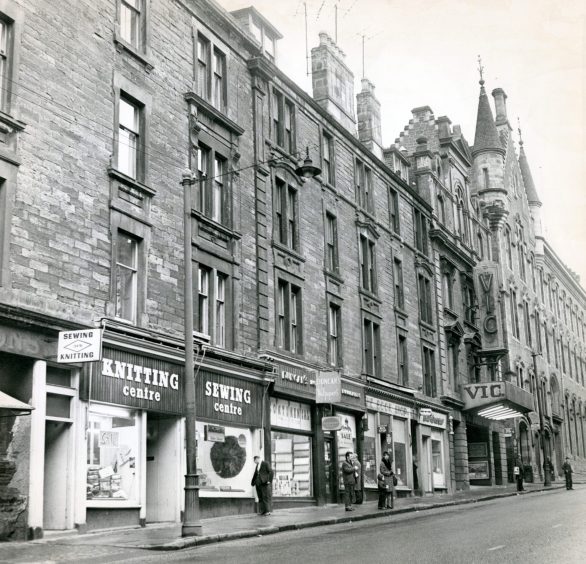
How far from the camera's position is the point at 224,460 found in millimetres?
23781

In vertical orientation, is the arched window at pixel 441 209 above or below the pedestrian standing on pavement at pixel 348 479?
above

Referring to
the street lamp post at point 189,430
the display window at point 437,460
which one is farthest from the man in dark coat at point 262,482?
the display window at point 437,460

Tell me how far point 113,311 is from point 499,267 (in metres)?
36.9

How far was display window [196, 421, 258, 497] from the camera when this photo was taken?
2283 cm

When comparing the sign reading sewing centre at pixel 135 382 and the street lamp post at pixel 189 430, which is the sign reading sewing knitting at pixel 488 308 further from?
the street lamp post at pixel 189 430

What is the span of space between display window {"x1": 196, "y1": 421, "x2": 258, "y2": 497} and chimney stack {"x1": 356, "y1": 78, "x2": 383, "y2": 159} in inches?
736

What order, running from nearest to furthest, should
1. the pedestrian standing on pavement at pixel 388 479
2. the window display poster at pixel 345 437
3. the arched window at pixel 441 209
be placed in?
the pedestrian standing on pavement at pixel 388 479
the window display poster at pixel 345 437
the arched window at pixel 441 209

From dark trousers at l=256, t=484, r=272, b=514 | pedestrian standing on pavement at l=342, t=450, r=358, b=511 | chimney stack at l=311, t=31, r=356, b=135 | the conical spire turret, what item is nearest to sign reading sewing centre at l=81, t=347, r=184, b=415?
dark trousers at l=256, t=484, r=272, b=514

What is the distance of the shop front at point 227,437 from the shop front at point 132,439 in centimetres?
118

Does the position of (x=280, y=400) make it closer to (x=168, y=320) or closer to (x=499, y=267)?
(x=168, y=320)

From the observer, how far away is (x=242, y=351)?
24.9 meters

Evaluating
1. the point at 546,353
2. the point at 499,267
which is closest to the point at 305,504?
the point at 499,267

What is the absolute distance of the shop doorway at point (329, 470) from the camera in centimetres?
2950

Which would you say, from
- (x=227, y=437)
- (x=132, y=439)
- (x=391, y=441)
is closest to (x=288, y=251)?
(x=227, y=437)
